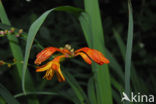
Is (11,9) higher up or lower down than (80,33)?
higher up

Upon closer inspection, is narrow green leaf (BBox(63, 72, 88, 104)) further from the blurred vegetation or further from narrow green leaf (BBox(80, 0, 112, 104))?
the blurred vegetation

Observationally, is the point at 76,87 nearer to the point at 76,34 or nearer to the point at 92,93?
the point at 92,93

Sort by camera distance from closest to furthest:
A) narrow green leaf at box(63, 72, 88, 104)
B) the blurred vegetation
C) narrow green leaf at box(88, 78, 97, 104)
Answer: narrow green leaf at box(63, 72, 88, 104) < narrow green leaf at box(88, 78, 97, 104) < the blurred vegetation

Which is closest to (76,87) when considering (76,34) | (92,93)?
(92,93)

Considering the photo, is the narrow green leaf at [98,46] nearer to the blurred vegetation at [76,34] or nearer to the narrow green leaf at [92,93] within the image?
the narrow green leaf at [92,93]

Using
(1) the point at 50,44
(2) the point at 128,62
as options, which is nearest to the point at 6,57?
(1) the point at 50,44

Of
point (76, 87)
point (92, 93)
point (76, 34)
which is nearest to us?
point (76, 87)

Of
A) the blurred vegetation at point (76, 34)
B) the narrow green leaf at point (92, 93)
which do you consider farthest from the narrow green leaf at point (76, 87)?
the blurred vegetation at point (76, 34)

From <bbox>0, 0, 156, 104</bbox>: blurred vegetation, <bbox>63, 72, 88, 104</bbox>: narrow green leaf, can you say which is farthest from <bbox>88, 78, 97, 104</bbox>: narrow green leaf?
<bbox>0, 0, 156, 104</bbox>: blurred vegetation

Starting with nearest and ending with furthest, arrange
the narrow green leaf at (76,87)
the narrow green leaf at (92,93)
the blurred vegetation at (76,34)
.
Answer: the narrow green leaf at (76,87)
the narrow green leaf at (92,93)
the blurred vegetation at (76,34)

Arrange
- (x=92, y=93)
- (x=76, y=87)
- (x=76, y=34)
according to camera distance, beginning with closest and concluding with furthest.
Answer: (x=76, y=87) → (x=92, y=93) → (x=76, y=34)

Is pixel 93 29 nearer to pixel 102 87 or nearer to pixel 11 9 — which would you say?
pixel 102 87
